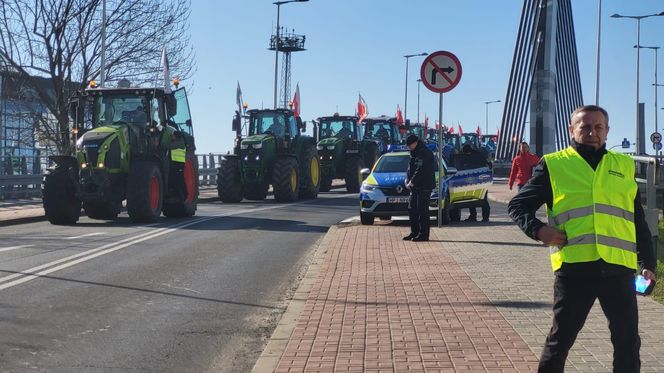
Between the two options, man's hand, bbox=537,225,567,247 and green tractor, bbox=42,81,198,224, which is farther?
green tractor, bbox=42,81,198,224

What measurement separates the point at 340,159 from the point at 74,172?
1482cm

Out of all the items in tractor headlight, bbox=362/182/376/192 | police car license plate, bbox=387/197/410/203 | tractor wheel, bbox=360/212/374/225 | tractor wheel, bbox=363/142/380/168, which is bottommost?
tractor wheel, bbox=360/212/374/225

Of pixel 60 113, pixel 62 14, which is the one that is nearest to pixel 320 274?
pixel 60 113

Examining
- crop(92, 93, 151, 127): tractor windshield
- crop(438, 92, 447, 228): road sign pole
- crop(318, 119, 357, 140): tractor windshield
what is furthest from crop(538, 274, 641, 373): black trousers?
crop(318, 119, 357, 140): tractor windshield

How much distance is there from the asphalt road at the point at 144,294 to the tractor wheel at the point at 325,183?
15.9 m

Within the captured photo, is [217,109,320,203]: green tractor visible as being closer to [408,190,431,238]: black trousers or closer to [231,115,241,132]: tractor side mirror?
[231,115,241,132]: tractor side mirror

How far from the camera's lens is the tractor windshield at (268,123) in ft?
Answer: 90.7

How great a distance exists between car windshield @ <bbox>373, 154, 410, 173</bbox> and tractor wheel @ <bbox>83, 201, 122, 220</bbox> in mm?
5341

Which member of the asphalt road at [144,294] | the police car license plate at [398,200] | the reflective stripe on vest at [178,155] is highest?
the reflective stripe on vest at [178,155]

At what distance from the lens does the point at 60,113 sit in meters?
29.6

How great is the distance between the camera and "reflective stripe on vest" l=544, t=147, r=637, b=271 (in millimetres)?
4656

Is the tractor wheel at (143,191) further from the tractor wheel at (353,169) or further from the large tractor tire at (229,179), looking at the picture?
the tractor wheel at (353,169)

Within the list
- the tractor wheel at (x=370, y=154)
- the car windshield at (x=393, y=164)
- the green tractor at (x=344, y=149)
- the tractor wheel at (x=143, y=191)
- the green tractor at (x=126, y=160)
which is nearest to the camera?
the tractor wheel at (x=143, y=191)

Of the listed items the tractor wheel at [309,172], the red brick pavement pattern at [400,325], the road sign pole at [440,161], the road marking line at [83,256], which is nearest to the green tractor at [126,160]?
the road marking line at [83,256]
